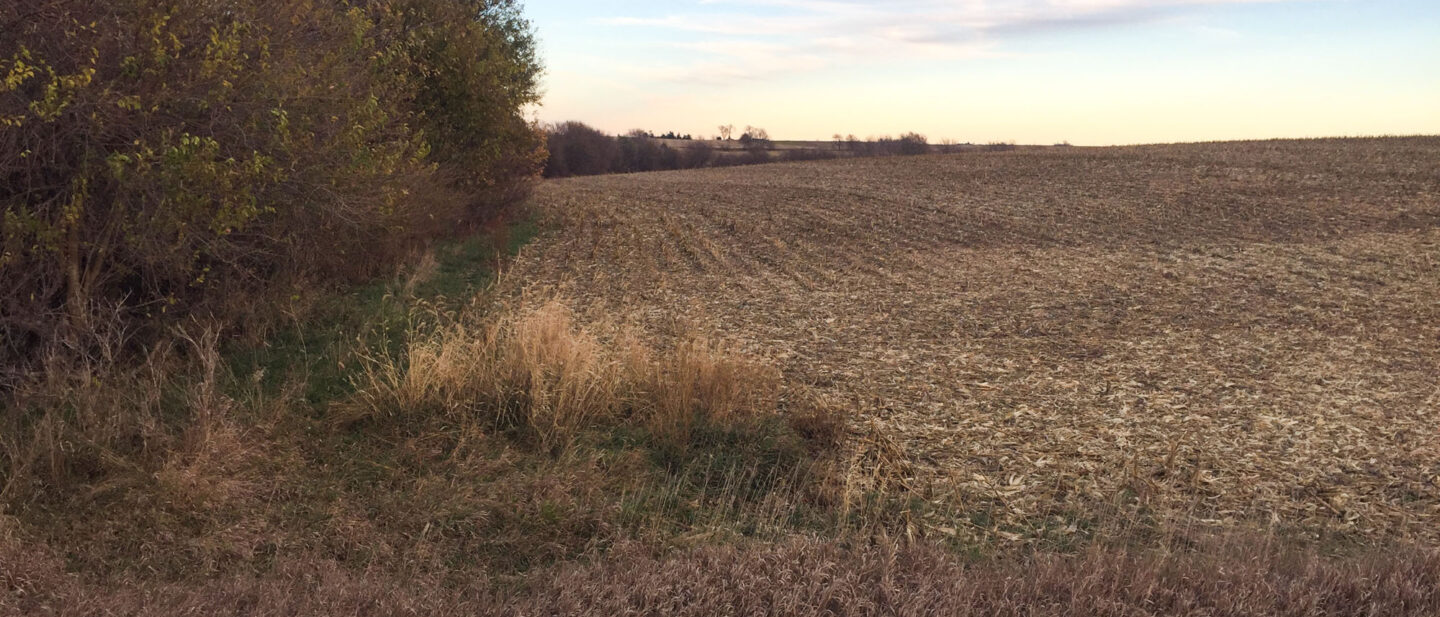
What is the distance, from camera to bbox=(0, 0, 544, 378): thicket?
7012 mm

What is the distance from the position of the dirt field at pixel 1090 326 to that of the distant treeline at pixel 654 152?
33467mm

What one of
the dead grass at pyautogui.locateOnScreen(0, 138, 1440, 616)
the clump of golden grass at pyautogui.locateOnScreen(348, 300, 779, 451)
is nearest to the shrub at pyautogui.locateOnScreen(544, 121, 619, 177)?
the dead grass at pyautogui.locateOnScreen(0, 138, 1440, 616)

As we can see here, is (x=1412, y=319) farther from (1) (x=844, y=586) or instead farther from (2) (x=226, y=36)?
(2) (x=226, y=36)

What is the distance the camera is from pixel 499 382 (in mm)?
8094

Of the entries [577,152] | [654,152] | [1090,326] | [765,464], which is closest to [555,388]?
[765,464]

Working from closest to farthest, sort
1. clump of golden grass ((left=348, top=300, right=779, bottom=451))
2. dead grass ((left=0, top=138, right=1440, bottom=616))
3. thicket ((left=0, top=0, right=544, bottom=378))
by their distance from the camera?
dead grass ((left=0, top=138, right=1440, bottom=616)) → thicket ((left=0, top=0, right=544, bottom=378)) → clump of golden grass ((left=348, top=300, right=779, bottom=451))

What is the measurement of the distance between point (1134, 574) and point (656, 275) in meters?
13.7

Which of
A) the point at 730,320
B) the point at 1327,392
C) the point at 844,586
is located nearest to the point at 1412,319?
the point at 1327,392

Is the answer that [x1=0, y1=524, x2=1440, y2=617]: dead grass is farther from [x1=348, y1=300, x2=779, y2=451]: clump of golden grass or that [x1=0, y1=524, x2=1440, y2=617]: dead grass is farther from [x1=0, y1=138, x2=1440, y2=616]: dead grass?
[x1=348, y1=300, x2=779, y2=451]: clump of golden grass

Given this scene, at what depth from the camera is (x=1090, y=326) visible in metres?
13.3

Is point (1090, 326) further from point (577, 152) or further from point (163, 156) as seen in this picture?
point (577, 152)

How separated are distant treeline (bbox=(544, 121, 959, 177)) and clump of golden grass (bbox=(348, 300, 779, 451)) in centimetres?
5218

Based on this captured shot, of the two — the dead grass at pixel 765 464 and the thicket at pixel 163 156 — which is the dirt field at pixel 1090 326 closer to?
the dead grass at pixel 765 464

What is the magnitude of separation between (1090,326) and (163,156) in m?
11.6
